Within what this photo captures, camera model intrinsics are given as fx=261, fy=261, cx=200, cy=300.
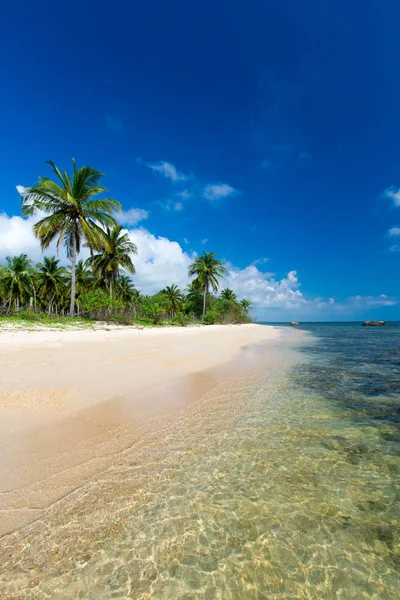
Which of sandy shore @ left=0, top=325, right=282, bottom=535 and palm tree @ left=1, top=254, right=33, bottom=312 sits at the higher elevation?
palm tree @ left=1, top=254, right=33, bottom=312

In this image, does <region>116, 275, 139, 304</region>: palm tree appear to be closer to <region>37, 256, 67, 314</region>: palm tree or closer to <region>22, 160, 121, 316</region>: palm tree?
<region>37, 256, 67, 314</region>: palm tree

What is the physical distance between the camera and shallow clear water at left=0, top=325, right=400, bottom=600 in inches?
75.8

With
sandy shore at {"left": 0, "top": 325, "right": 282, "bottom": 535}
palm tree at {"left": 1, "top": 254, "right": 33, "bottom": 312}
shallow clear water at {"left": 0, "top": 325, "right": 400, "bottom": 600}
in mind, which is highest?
palm tree at {"left": 1, "top": 254, "right": 33, "bottom": 312}

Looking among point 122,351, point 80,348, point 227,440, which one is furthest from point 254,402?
point 80,348

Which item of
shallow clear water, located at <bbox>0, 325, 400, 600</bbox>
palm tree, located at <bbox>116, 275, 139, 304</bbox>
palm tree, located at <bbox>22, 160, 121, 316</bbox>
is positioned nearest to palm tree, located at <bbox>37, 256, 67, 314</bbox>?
palm tree, located at <bbox>116, 275, 139, 304</bbox>

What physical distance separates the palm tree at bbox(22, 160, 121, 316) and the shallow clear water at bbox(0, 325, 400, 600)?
865 inches

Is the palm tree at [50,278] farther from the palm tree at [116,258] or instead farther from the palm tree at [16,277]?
the palm tree at [116,258]

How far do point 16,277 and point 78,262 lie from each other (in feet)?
30.6

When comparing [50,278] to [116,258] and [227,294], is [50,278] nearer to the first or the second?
[116,258]

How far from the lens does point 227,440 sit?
414 cm

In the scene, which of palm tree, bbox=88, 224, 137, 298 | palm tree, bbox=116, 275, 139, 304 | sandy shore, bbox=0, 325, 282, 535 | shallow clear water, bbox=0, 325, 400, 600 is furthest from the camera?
palm tree, bbox=116, 275, 139, 304

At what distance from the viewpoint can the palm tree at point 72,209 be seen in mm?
21688

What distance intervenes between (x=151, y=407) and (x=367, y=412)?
4545 millimetres

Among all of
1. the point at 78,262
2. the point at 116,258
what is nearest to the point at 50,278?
the point at 78,262
